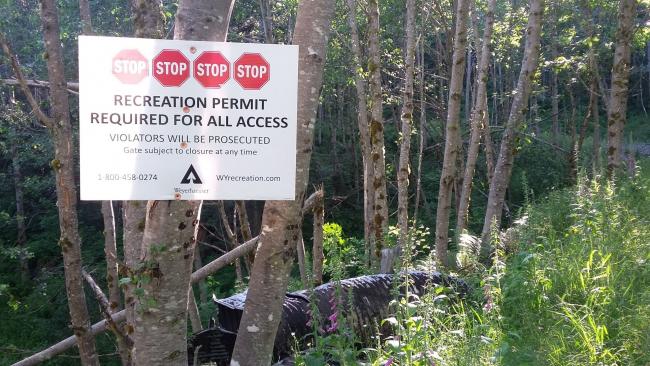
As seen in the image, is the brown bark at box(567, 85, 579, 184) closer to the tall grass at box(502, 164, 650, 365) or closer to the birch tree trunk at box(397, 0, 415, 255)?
the birch tree trunk at box(397, 0, 415, 255)

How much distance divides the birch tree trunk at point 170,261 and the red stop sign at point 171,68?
12 centimetres

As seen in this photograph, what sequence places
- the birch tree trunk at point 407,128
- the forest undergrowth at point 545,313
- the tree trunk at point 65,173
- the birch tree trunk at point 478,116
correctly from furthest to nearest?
the birch tree trunk at point 478,116 → the birch tree trunk at point 407,128 → the tree trunk at point 65,173 → the forest undergrowth at point 545,313

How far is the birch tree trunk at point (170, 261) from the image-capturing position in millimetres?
2848

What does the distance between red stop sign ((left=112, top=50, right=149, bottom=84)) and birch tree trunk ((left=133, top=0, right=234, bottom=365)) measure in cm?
21

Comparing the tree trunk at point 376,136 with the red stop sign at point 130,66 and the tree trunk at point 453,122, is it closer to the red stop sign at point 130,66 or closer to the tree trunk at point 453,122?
the tree trunk at point 453,122

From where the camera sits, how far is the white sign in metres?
2.71

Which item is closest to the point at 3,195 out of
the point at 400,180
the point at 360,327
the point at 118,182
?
the point at 400,180

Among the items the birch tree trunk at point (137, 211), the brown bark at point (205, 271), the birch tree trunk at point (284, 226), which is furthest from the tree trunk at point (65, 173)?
the birch tree trunk at point (284, 226)

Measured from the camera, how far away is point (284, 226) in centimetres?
379

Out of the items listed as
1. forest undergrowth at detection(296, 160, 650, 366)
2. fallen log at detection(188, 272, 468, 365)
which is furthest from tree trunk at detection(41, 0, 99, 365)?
Result: forest undergrowth at detection(296, 160, 650, 366)

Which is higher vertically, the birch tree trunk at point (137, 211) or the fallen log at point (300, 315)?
the birch tree trunk at point (137, 211)

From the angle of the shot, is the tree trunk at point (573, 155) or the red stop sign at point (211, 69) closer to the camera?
the red stop sign at point (211, 69)

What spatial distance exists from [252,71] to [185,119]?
1.18 feet

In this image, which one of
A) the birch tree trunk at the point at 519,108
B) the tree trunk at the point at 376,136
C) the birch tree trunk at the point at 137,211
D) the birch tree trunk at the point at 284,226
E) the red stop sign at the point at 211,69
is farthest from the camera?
the tree trunk at the point at 376,136
